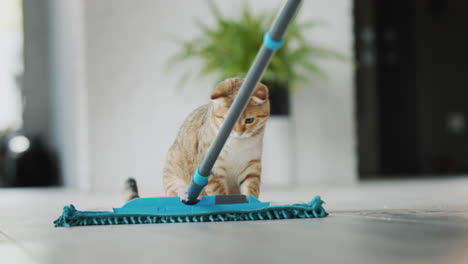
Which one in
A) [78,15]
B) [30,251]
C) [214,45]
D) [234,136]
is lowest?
[30,251]

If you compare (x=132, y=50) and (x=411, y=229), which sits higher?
(x=132, y=50)

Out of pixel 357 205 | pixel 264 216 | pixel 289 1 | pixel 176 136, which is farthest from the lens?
pixel 357 205

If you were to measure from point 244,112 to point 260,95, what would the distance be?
0.19 ft

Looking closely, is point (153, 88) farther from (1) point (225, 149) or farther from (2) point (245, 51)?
(1) point (225, 149)

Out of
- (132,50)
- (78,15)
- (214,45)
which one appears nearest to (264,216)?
(214,45)

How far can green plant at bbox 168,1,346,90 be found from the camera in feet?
9.36

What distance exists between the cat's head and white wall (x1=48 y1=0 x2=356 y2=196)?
138 centimetres

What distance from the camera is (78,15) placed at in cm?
316

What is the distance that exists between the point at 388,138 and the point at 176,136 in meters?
3.35

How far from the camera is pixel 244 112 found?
1.37 m

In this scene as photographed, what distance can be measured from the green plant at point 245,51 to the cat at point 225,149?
51.6 inches

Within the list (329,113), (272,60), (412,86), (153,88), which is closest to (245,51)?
(272,60)

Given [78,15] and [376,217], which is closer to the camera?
[376,217]

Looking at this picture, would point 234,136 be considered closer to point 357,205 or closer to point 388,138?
point 357,205
